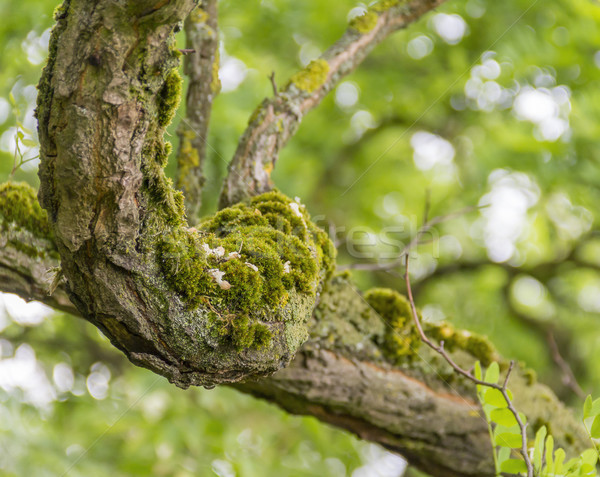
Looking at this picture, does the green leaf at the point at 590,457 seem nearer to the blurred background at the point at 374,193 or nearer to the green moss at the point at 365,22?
the blurred background at the point at 374,193

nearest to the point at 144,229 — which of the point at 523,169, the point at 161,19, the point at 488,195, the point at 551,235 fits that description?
the point at 161,19

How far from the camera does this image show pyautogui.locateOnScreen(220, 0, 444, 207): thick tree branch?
8.00 feet

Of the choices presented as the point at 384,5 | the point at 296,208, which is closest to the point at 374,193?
the point at 384,5

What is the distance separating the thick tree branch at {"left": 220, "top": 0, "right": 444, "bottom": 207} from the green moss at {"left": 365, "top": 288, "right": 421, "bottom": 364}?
75cm

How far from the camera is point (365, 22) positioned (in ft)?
9.71

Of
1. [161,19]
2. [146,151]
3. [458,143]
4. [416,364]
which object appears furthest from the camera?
[458,143]

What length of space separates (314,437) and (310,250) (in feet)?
9.72

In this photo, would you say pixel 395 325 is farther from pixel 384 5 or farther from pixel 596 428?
pixel 384 5

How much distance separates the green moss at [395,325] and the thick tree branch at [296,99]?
2.47 feet

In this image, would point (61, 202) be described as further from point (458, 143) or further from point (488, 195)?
point (458, 143)

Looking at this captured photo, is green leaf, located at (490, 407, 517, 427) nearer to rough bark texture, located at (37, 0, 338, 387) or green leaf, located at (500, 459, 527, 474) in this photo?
green leaf, located at (500, 459, 527, 474)

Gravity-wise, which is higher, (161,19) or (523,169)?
(161,19)

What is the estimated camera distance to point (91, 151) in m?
1.20

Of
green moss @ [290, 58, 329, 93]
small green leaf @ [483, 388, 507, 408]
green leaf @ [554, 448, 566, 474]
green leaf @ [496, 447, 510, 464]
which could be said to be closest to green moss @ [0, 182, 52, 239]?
green moss @ [290, 58, 329, 93]
